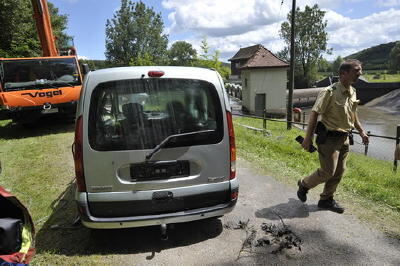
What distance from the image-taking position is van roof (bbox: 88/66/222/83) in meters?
2.73

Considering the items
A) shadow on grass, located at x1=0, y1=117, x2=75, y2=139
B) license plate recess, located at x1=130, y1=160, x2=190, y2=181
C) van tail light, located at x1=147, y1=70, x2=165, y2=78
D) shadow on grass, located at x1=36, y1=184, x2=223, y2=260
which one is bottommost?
shadow on grass, located at x1=36, y1=184, x2=223, y2=260

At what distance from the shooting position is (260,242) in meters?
3.12

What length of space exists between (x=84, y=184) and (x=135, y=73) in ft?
3.82

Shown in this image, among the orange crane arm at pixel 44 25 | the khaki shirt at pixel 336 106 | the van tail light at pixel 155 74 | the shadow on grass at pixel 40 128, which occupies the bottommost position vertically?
the shadow on grass at pixel 40 128

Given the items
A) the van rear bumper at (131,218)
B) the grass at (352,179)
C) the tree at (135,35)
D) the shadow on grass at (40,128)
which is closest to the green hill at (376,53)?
the tree at (135,35)

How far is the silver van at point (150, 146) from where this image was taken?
2.73 m

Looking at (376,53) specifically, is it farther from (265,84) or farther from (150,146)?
(150,146)

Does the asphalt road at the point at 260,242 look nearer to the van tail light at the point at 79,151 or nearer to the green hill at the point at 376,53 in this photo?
the van tail light at the point at 79,151

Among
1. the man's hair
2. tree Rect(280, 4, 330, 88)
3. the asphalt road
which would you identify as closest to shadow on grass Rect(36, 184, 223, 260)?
the asphalt road

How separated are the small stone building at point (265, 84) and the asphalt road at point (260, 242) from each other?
27.9m

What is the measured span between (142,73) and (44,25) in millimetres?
10229

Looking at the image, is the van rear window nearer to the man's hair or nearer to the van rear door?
the van rear door

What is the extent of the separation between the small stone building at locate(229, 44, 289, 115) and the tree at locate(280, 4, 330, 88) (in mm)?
27524

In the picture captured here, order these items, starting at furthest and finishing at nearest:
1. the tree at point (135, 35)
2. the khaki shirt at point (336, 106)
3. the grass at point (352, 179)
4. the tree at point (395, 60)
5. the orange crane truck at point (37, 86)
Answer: the tree at point (395, 60)
the tree at point (135, 35)
the orange crane truck at point (37, 86)
the grass at point (352, 179)
the khaki shirt at point (336, 106)
